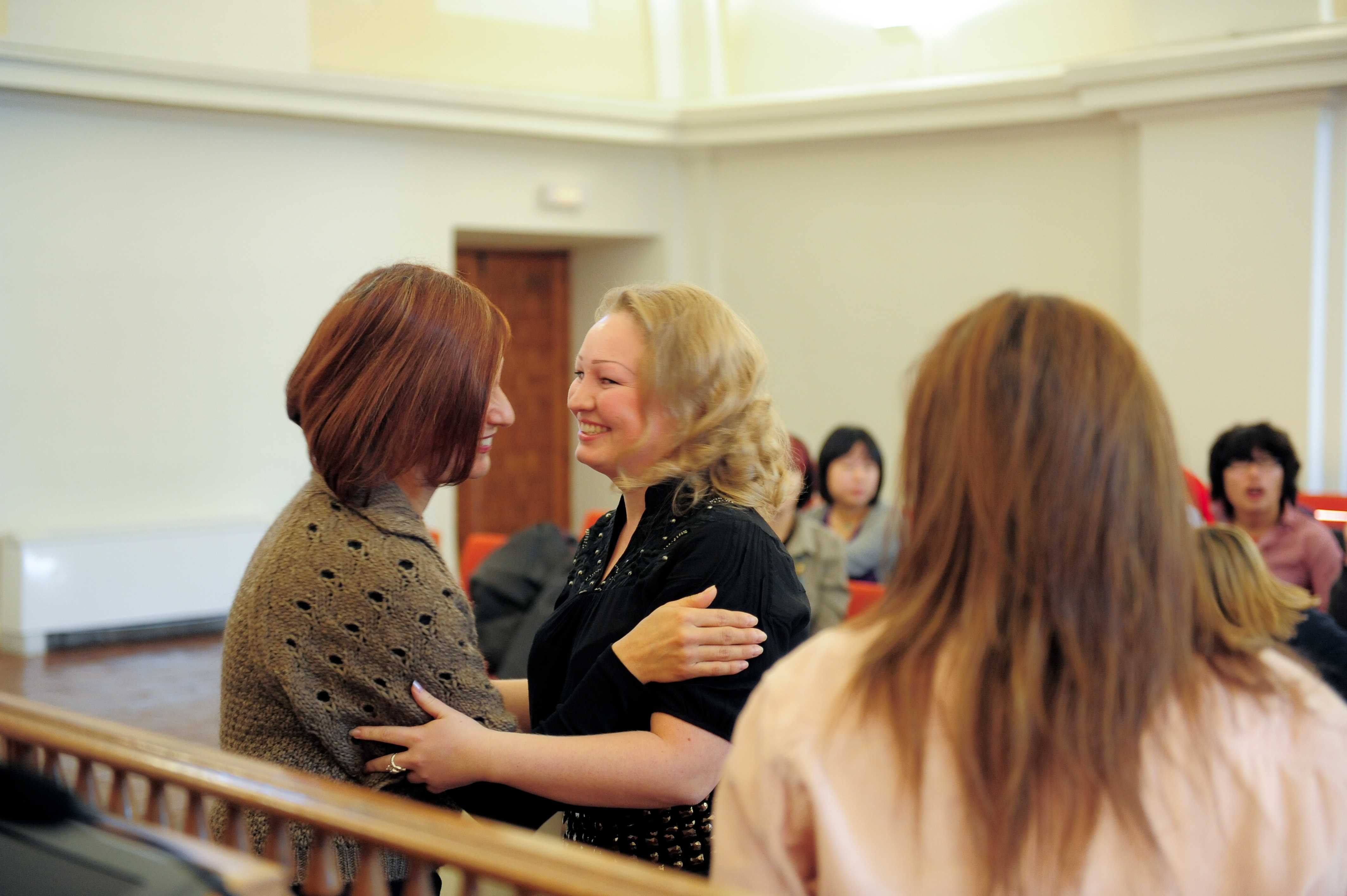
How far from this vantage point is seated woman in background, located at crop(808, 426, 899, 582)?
5.87 m

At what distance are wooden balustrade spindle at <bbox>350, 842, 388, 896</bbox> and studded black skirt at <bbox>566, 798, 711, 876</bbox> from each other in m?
0.74

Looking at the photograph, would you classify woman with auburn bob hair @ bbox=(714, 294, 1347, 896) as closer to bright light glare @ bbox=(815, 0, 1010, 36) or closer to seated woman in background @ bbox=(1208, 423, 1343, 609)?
seated woman in background @ bbox=(1208, 423, 1343, 609)

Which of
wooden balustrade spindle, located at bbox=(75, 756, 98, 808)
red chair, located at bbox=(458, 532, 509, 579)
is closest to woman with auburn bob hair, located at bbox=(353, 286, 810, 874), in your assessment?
wooden balustrade spindle, located at bbox=(75, 756, 98, 808)

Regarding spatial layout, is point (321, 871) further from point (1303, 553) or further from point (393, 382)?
point (1303, 553)

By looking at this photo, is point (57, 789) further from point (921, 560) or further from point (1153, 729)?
point (1153, 729)

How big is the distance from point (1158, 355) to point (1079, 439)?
22.1 feet

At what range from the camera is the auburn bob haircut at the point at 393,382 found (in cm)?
172

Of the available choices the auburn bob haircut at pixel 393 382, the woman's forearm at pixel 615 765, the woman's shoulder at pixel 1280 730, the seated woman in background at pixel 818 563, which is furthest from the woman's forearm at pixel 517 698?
the seated woman in background at pixel 818 563

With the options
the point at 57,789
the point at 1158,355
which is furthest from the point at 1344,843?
the point at 1158,355

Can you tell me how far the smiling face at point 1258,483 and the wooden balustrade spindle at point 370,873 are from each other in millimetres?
4871

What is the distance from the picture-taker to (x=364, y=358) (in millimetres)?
1739

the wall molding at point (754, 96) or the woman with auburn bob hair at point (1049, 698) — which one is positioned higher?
the wall molding at point (754, 96)

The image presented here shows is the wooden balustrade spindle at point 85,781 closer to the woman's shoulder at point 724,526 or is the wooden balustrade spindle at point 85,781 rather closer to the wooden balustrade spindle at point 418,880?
the wooden balustrade spindle at point 418,880

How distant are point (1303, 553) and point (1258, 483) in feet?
1.10
